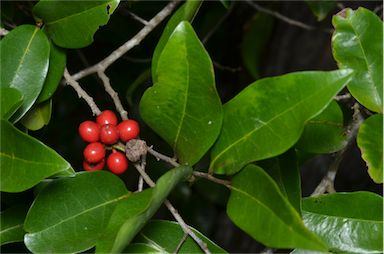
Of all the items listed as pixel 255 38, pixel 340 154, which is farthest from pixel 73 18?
pixel 255 38

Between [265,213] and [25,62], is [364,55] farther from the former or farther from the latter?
[25,62]

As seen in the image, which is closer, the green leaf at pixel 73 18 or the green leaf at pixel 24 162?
the green leaf at pixel 24 162

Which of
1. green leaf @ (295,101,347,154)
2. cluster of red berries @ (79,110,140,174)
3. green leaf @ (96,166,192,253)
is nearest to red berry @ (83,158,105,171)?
cluster of red berries @ (79,110,140,174)

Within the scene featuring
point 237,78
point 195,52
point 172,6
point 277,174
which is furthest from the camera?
point 237,78

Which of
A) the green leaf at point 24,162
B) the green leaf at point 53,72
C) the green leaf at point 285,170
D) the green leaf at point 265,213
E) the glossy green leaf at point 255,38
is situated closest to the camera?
the green leaf at point 265,213

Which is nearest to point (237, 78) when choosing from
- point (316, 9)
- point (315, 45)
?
point (315, 45)

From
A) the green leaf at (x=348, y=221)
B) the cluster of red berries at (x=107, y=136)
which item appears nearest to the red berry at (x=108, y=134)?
the cluster of red berries at (x=107, y=136)

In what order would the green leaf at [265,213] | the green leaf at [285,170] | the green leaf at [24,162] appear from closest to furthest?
the green leaf at [265,213]
the green leaf at [24,162]
the green leaf at [285,170]

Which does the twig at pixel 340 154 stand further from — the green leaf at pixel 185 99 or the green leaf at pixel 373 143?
the green leaf at pixel 185 99

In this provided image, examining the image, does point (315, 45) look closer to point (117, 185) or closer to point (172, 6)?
point (172, 6)
